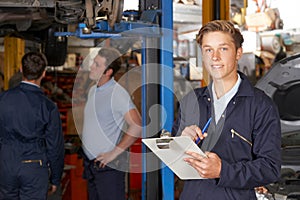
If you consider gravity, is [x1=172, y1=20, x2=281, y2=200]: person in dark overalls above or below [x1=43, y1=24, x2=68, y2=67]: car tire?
below

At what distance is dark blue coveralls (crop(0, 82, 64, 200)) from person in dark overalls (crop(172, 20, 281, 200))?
1424 millimetres

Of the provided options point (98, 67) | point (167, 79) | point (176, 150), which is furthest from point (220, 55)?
point (98, 67)

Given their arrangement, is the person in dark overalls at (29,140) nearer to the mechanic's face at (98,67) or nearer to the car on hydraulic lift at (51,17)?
the mechanic's face at (98,67)

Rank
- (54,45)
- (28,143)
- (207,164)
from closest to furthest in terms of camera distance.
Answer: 1. (207,164)
2. (28,143)
3. (54,45)

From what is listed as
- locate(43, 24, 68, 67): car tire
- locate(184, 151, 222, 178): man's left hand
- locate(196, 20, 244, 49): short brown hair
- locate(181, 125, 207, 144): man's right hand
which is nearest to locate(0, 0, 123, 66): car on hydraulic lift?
locate(43, 24, 68, 67): car tire

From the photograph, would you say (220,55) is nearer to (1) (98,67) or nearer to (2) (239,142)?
(2) (239,142)

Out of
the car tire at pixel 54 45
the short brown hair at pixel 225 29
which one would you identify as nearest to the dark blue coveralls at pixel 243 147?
the short brown hair at pixel 225 29

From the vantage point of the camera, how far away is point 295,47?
5336 millimetres

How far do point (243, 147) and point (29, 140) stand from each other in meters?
1.72

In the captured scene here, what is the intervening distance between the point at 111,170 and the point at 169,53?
96 centimetres

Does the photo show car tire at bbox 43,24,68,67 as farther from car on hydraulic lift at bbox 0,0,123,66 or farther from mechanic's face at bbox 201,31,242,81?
mechanic's face at bbox 201,31,242,81

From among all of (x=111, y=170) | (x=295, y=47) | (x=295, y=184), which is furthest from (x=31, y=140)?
(x=295, y=47)

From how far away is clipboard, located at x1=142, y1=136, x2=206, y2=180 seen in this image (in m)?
1.76

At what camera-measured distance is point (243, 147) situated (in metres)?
1.90
